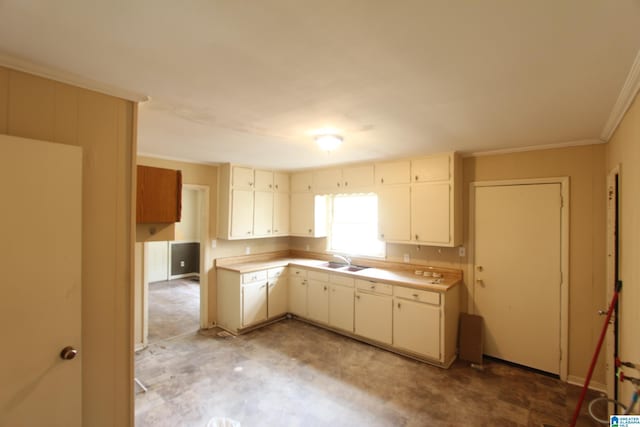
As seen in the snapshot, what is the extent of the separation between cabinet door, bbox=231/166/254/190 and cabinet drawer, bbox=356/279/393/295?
88.2 inches

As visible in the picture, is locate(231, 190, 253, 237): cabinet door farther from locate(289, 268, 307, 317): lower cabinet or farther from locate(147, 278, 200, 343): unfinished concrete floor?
locate(147, 278, 200, 343): unfinished concrete floor

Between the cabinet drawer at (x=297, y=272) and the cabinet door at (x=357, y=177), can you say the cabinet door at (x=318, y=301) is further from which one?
the cabinet door at (x=357, y=177)

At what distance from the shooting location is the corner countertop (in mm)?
3398

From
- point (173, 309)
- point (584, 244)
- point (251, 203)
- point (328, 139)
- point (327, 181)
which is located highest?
point (328, 139)

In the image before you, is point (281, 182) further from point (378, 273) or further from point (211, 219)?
point (378, 273)

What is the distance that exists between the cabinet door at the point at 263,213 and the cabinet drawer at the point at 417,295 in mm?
2330

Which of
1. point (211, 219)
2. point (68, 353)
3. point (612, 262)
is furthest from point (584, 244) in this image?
point (211, 219)

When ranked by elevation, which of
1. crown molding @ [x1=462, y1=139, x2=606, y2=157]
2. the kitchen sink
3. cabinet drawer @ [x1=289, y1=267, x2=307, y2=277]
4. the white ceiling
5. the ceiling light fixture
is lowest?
cabinet drawer @ [x1=289, y1=267, x2=307, y2=277]

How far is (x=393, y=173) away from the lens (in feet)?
13.0

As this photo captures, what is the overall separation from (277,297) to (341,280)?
3.86 ft

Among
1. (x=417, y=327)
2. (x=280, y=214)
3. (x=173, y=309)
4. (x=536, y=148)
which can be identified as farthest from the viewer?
(x=173, y=309)

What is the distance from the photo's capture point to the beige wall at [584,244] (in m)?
2.87

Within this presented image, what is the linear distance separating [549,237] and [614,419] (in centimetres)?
188

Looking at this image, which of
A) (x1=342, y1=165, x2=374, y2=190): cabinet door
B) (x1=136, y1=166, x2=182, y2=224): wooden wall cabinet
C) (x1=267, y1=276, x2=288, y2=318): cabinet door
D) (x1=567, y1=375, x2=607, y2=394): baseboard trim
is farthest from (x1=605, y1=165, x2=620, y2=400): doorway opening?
(x1=267, y1=276, x2=288, y2=318): cabinet door
